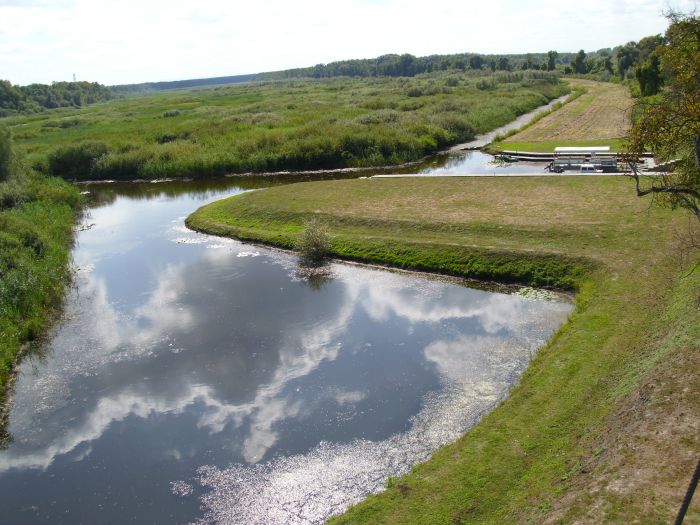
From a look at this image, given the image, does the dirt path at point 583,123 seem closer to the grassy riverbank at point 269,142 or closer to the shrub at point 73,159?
the grassy riverbank at point 269,142

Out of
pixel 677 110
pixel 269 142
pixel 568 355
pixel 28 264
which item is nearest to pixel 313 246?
pixel 28 264

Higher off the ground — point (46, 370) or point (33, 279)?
point (33, 279)

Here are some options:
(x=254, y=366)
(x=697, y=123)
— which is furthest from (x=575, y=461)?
(x=254, y=366)

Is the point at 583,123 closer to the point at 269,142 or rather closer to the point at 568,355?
the point at 269,142

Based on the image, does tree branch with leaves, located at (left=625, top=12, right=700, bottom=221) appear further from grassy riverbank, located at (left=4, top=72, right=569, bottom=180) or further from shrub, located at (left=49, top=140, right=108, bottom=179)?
A: shrub, located at (left=49, top=140, right=108, bottom=179)

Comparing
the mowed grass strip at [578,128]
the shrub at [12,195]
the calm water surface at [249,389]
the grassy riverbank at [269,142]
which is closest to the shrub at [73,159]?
the grassy riverbank at [269,142]

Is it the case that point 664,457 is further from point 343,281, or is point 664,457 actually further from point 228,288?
point 228,288
